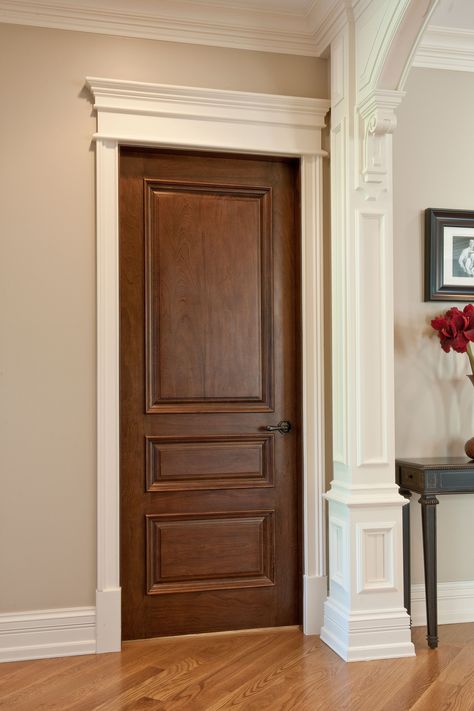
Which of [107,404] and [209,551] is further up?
[107,404]

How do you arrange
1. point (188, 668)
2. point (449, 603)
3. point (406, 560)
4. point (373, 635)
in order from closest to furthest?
point (188, 668) → point (373, 635) → point (406, 560) → point (449, 603)

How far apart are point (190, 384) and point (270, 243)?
2.57ft

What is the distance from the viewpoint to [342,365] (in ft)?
10.9

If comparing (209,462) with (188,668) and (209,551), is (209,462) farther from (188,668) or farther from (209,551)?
(188,668)

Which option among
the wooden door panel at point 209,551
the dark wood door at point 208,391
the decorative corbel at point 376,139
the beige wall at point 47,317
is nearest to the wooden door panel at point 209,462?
the dark wood door at point 208,391

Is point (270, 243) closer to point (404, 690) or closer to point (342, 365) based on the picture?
point (342, 365)

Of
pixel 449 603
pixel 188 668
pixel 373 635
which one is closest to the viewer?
pixel 188 668

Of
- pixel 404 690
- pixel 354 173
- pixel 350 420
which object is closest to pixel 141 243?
pixel 354 173

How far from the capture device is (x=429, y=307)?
369cm

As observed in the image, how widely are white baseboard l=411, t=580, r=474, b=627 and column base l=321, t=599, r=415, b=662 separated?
1.37 feet

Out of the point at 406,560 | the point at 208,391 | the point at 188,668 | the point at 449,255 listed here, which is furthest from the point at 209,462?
the point at 449,255

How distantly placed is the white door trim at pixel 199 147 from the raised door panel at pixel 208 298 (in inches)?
7.5

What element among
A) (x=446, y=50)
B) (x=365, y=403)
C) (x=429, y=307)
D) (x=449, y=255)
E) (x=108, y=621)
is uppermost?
(x=446, y=50)

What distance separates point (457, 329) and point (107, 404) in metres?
1.65
